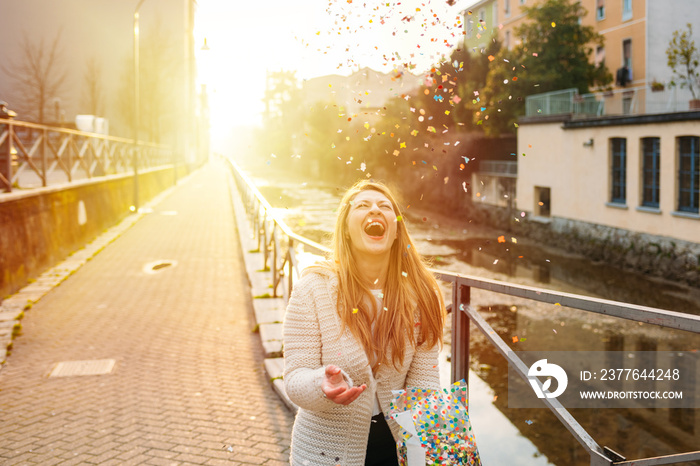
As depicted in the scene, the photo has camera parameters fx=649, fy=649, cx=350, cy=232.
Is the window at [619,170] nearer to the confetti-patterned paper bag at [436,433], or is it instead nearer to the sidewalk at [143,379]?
the sidewalk at [143,379]

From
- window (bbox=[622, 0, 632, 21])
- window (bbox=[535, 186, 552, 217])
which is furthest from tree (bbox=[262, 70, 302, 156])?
window (bbox=[535, 186, 552, 217])

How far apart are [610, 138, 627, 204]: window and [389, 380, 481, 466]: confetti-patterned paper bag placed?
24.0 meters

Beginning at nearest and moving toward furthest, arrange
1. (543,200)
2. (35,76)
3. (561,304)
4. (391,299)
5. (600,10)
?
1. (391,299)
2. (561,304)
3. (543,200)
4. (35,76)
5. (600,10)

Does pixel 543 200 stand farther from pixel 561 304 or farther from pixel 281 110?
pixel 281 110

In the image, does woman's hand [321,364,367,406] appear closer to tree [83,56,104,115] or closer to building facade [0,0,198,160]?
building facade [0,0,198,160]

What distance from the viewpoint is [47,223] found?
11125mm

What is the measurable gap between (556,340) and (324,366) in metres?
11.0

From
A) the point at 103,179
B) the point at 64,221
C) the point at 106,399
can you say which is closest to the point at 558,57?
the point at 103,179

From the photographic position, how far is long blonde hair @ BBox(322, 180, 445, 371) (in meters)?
2.17

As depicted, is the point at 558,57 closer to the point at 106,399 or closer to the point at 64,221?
the point at 64,221

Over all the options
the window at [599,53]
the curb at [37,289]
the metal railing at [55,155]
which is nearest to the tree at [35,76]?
the metal railing at [55,155]

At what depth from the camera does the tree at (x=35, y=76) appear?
2997 centimetres

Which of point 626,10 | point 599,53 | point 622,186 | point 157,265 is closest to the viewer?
point 157,265

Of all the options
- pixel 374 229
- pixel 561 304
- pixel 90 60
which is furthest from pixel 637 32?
pixel 374 229
